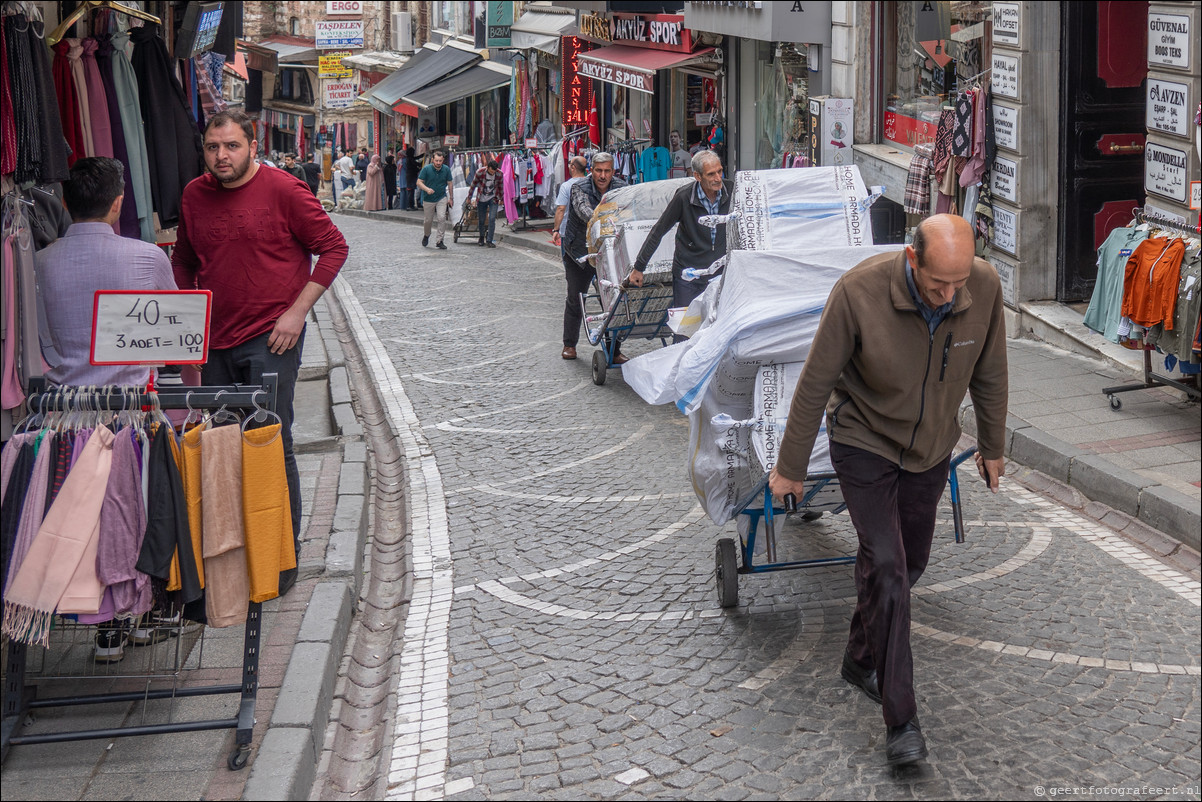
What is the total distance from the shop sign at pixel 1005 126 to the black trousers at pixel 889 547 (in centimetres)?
737

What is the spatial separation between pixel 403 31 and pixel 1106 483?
41.4 meters

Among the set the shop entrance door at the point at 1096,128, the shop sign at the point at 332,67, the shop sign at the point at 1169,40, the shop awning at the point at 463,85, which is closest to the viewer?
the shop sign at the point at 1169,40

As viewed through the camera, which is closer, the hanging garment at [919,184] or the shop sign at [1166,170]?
the shop sign at [1166,170]

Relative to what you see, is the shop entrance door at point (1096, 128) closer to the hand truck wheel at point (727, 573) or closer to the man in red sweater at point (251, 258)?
the hand truck wheel at point (727, 573)

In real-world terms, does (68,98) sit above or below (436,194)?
below

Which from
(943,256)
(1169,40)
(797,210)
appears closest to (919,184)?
(1169,40)

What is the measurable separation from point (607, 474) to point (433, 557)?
1.64 metres

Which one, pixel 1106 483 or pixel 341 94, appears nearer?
pixel 1106 483

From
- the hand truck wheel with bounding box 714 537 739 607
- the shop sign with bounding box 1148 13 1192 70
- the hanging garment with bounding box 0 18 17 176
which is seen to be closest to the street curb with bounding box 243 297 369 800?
the hand truck wheel with bounding box 714 537 739 607

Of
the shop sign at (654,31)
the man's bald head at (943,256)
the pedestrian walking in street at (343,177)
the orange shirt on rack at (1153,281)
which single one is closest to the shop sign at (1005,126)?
the orange shirt on rack at (1153,281)

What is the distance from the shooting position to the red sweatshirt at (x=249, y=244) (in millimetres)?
5773

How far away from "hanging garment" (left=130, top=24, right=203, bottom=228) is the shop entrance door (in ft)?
24.1

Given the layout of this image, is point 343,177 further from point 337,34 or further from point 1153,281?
point 1153,281

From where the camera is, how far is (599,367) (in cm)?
1070
